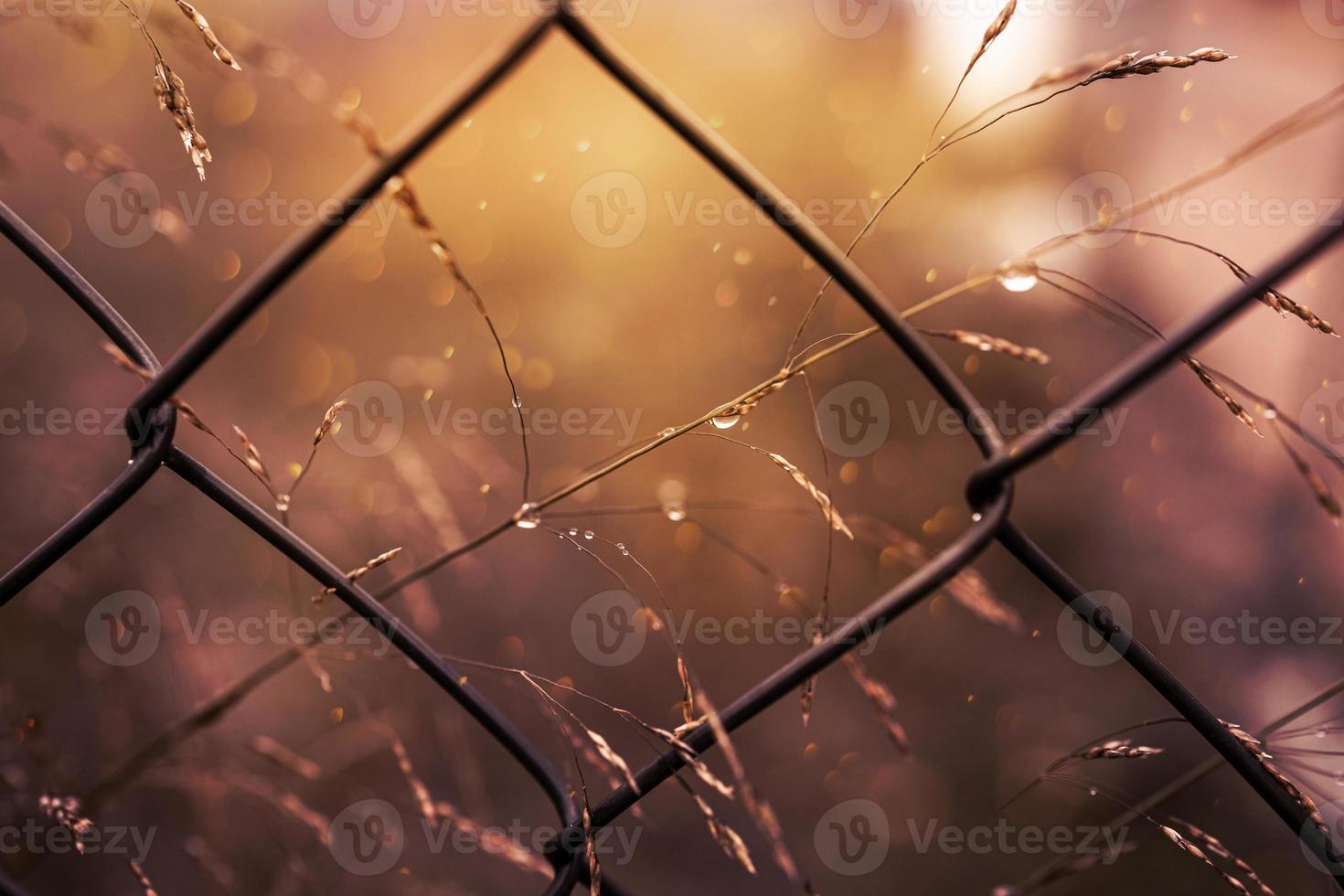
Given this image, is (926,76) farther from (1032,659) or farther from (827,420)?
(1032,659)

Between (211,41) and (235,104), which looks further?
(235,104)

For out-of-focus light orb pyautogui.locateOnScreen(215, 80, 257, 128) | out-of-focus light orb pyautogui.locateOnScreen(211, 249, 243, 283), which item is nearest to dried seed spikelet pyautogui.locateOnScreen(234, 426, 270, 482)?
out-of-focus light orb pyautogui.locateOnScreen(211, 249, 243, 283)

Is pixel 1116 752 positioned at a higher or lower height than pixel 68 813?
higher

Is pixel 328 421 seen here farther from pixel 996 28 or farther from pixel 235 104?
pixel 235 104

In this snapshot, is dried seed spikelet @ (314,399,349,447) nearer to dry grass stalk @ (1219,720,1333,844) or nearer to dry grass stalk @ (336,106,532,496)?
dry grass stalk @ (336,106,532,496)

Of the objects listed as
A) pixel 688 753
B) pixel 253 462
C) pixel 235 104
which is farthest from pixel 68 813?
pixel 235 104

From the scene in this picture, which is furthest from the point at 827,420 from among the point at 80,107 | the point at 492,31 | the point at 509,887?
the point at 80,107
